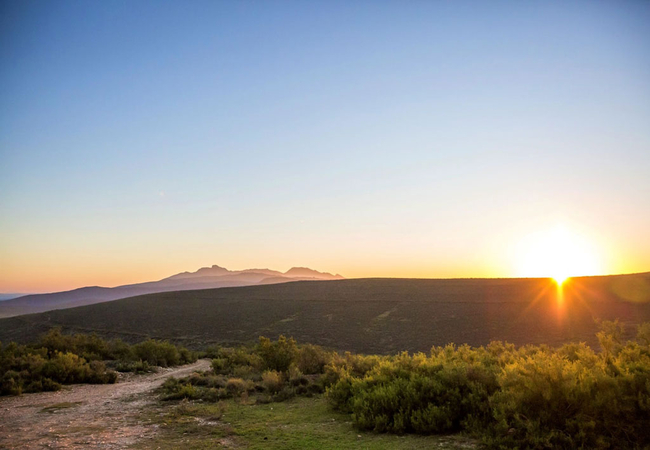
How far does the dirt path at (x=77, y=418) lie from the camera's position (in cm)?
812

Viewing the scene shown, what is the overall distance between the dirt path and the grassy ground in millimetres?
733

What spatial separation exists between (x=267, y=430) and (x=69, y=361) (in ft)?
38.5

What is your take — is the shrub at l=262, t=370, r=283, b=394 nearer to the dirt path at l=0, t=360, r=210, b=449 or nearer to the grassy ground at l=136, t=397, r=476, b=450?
the grassy ground at l=136, t=397, r=476, b=450

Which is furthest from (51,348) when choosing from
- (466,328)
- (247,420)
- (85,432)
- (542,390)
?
(466,328)

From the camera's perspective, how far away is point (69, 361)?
648 inches

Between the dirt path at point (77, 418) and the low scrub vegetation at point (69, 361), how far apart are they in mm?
939

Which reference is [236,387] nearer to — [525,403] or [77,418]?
[77,418]

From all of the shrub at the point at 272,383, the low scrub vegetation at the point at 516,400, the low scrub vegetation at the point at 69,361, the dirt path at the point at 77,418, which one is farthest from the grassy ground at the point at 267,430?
the low scrub vegetation at the point at 69,361

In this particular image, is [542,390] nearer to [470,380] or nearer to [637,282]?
[470,380]

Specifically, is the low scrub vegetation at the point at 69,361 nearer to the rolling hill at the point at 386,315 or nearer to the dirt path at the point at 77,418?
the dirt path at the point at 77,418

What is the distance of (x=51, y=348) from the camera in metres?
20.4

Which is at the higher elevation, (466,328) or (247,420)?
(247,420)

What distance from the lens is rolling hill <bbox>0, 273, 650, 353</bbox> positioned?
1591 inches

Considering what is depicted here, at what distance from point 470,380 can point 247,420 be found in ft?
16.9
